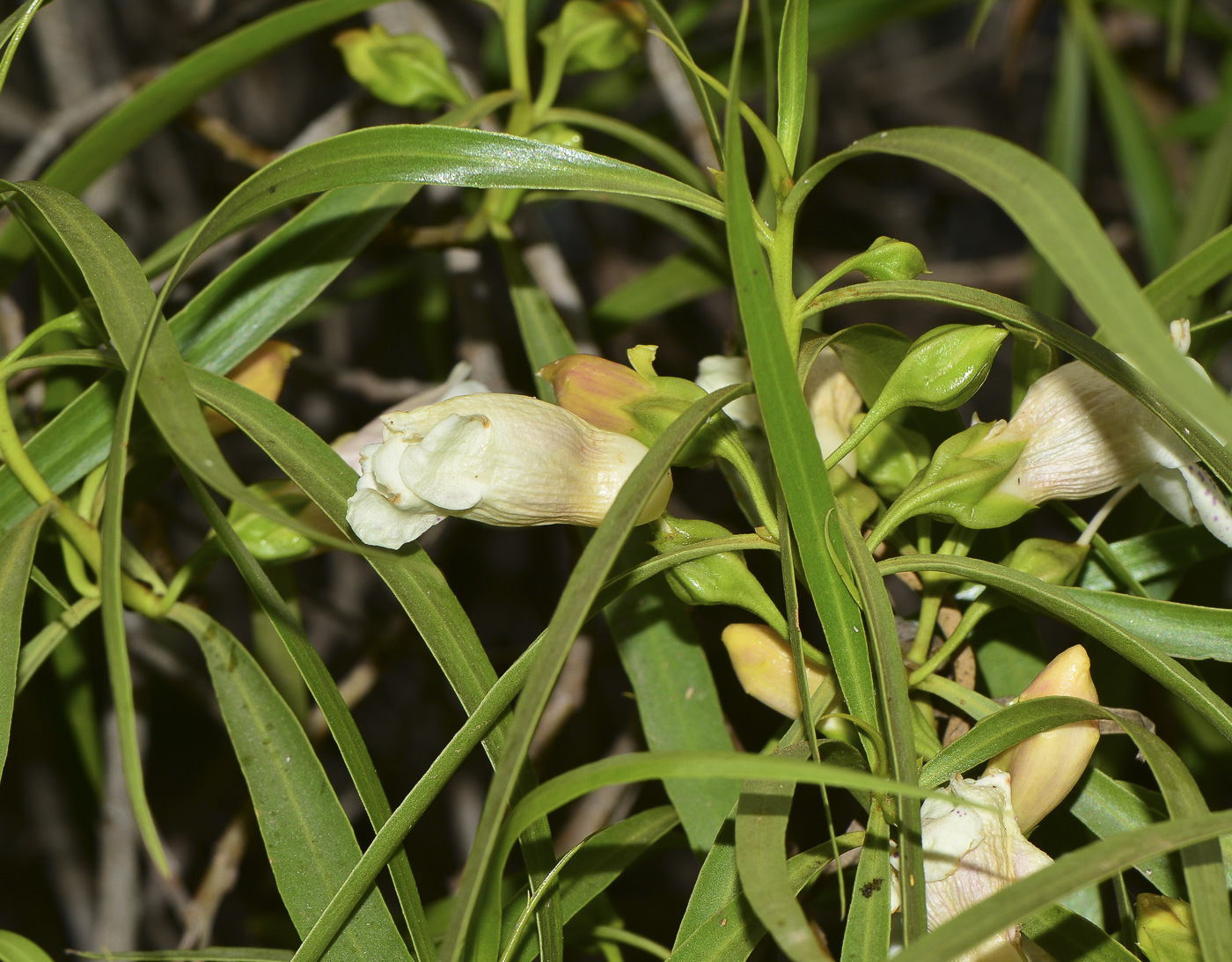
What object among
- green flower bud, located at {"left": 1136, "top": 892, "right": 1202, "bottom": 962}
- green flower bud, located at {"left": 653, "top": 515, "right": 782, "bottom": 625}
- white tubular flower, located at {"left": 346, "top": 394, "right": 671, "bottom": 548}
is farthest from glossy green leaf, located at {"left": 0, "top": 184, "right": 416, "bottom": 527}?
green flower bud, located at {"left": 1136, "top": 892, "right": 1202, "bottom": 962}

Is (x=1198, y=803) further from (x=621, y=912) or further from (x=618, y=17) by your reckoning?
(x=618, y=17)

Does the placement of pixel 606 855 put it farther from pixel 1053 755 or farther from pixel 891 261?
pixel 891 261

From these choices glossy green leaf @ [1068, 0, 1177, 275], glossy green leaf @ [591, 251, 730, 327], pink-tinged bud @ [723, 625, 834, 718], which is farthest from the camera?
glossy green leaf @ [1068, 0, 1177, 275]

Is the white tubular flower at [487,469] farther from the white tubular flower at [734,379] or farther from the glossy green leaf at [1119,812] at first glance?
the glossy green leaf at [1119,812]

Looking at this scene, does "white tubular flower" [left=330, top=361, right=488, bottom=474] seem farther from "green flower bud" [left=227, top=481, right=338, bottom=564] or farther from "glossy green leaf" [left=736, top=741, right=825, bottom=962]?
"glossy green leaf" [left=736, top=741, right=825, bottom=962]

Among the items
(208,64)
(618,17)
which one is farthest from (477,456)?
(618,17)

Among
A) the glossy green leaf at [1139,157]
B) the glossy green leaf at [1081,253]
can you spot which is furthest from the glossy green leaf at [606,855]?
the glossy green leaf at [1139,157]
